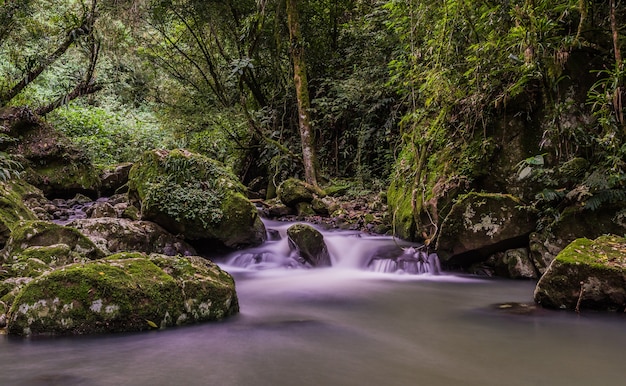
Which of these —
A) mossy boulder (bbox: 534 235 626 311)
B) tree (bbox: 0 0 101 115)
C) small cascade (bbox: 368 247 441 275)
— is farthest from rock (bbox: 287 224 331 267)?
tree (bbox: 0 0 101 115)

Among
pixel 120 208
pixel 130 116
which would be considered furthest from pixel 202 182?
pixel 130 116

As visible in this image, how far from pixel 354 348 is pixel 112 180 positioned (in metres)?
10.8

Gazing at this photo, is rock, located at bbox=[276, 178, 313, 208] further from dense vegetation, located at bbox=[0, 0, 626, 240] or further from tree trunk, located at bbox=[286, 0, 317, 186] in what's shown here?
dense vegetation, located at bbox=[0, 0, 626, 240]

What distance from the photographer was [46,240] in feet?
16.3

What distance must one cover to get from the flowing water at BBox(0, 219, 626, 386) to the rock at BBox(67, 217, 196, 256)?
241 centimetres

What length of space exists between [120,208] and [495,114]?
275 inches

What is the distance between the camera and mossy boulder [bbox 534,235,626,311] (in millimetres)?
3986

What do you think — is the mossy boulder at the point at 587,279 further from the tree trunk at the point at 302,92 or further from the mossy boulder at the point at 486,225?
the tree trunk at the point at 302,92

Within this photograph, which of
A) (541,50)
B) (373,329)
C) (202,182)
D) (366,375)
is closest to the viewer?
(366,375)

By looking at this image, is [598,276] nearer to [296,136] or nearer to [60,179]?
[296,136]

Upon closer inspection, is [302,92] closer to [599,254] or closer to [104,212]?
[104,212]

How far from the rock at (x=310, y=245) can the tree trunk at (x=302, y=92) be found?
3.98 m

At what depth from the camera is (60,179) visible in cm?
1136

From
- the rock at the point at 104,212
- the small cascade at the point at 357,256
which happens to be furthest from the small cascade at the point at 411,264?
the rock at the point at 104,212
